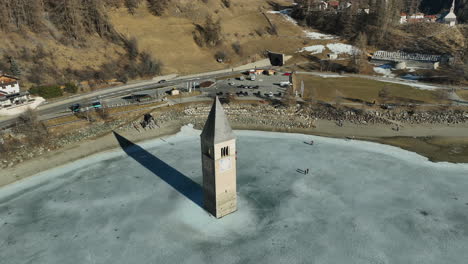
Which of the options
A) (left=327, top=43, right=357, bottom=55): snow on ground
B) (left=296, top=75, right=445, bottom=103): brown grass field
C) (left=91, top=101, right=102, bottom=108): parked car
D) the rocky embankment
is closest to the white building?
(left=91, top=101, right=102, bottom=108): parked car

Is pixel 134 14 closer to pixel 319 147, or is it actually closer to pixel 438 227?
pixel 319 147

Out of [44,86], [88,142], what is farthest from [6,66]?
[88,142]

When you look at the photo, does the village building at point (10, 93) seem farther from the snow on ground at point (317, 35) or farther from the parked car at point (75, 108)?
the snow on ground at point (317, 35)

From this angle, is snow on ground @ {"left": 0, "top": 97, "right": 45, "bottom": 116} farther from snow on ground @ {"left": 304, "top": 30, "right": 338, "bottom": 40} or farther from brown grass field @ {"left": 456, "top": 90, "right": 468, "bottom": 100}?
snow on ground @ {"left": 304, "top": 30, "right": 338, "bottom": 40}

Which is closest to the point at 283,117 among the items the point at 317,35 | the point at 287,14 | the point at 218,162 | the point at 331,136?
the point at 331,136

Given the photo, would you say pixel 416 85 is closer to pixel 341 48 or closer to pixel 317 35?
pixel 341 48

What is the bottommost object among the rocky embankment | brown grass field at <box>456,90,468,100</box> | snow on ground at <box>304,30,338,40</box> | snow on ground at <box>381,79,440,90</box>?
the rocky embankment
